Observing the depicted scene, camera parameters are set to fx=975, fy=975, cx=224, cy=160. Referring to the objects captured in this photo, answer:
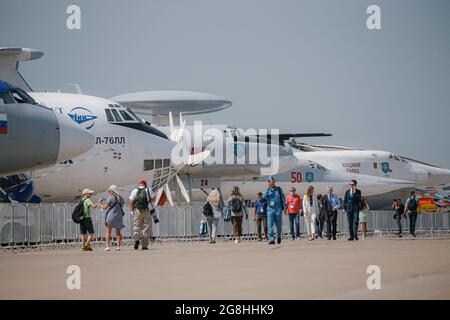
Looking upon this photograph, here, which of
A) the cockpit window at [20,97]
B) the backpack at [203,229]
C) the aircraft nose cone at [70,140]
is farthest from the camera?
the backpack at [203,229]

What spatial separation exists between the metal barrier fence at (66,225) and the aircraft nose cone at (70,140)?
1.64 meters

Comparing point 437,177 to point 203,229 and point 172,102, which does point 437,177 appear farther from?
point 203,229

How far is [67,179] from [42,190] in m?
0.98

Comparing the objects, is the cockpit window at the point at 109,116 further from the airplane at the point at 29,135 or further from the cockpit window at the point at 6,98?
the cockpit window at the point at 6,98

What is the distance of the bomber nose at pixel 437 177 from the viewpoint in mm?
62062

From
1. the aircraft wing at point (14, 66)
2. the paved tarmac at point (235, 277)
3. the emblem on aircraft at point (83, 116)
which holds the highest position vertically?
the aircraft wing at point (14, 66)

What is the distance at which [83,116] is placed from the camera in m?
30.1

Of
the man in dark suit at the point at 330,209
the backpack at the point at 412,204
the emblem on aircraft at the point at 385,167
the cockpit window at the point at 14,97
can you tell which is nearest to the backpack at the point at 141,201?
the cockpit window at the point at 14,97

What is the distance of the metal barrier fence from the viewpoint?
2359cm

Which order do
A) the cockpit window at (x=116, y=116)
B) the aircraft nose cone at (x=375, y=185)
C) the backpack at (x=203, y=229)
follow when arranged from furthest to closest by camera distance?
the aircraft nose cone at (x=375, y=185) < the backpack at (x=203, y=229) < the cockpit window at (x=116, y=116)

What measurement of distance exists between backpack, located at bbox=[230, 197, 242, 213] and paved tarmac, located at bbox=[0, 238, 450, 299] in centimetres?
1104

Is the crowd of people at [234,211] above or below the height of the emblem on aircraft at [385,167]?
below

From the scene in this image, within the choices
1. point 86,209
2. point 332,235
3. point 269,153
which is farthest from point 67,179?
point 269,153

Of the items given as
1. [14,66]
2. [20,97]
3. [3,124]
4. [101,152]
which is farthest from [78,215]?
[14,66]
